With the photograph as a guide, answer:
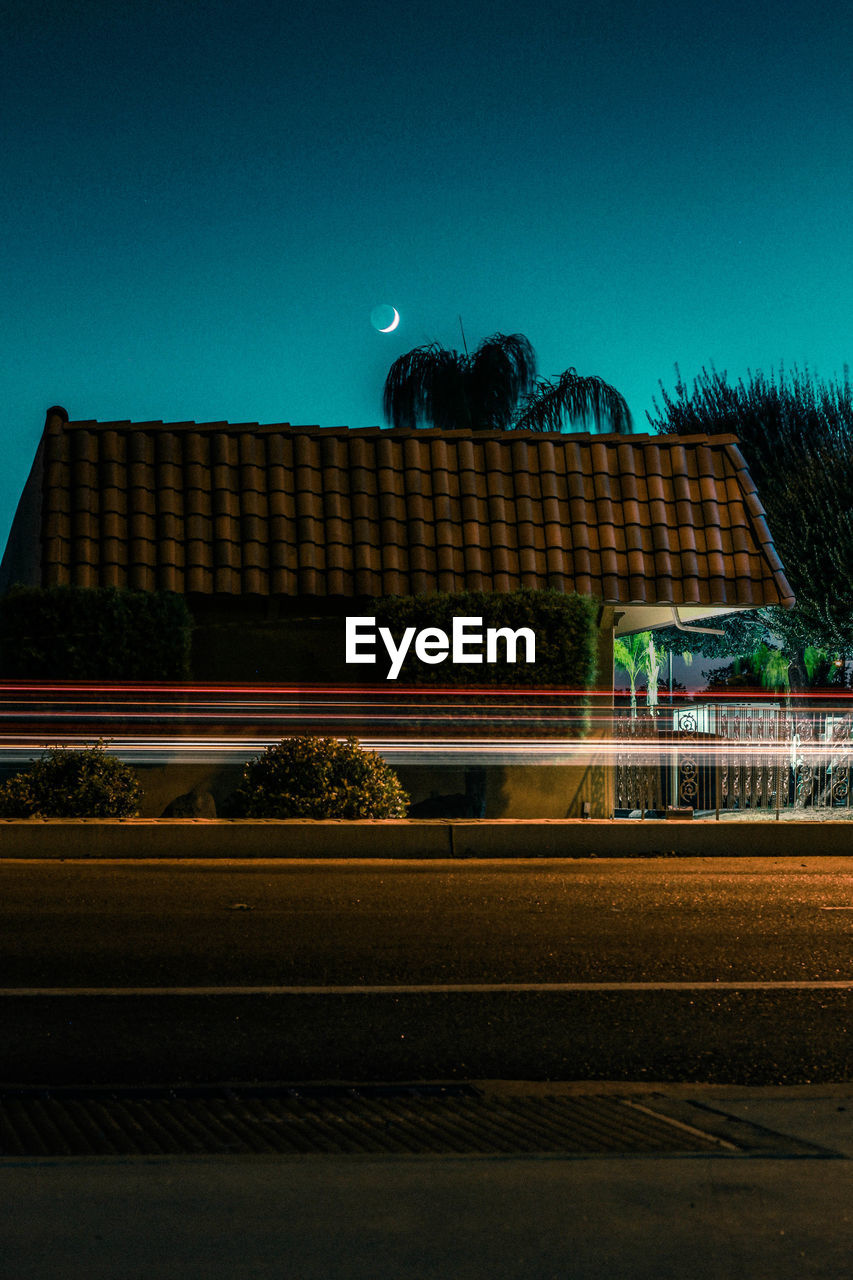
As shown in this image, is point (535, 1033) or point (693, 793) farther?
point (693, 793)

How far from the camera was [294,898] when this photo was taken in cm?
996

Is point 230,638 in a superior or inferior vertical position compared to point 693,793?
superior

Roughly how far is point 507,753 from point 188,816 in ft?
13.9

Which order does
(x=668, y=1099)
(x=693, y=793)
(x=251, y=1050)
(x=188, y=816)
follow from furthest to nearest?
(x=693, y=793) → (x=188, y=816) → (x=251, y=1050) → (x=668, y=1099)

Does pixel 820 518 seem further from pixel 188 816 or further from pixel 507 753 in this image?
pixel 188 816

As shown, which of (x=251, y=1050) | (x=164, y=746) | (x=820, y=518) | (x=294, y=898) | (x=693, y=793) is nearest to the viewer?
(x=251, y=1050)

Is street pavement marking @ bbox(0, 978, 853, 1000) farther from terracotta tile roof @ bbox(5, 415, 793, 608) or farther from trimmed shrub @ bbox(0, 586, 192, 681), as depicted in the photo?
terracotta tile roof @ bbox(5, 415, 793, 608)

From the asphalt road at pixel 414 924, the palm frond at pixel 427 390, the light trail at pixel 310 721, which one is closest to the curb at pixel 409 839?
the asphalt road at pixel 414 924

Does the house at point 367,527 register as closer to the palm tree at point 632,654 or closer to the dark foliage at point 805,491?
the dark foliage at point 805,491

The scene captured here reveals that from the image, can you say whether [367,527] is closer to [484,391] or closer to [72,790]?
[72,790]

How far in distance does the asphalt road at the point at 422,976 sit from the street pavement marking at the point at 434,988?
0.8 inches

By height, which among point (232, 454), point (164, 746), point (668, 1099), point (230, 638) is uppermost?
point (232, 454)

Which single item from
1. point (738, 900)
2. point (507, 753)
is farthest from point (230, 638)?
point (738, 900)

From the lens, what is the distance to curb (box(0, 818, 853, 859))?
1244 centimetres
